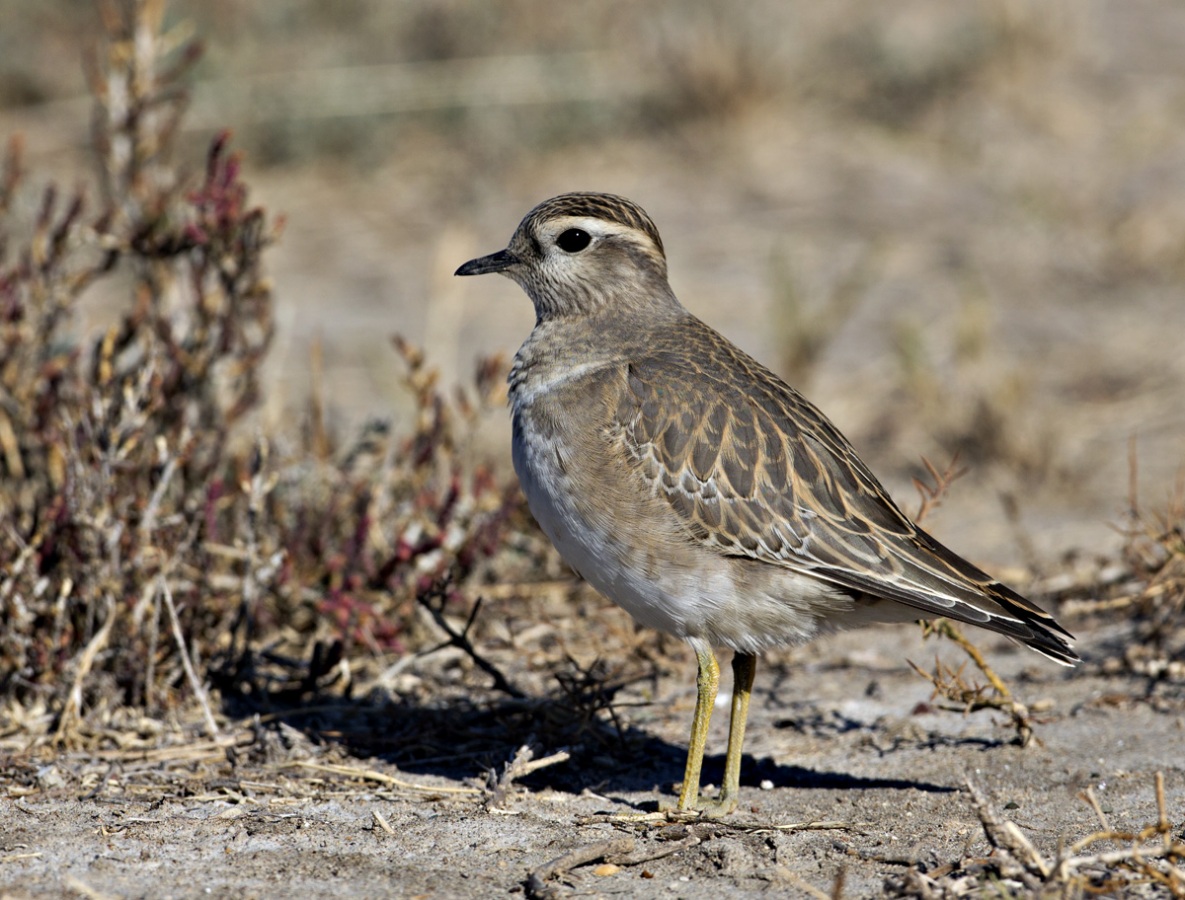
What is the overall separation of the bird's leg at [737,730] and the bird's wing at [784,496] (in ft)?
1.84

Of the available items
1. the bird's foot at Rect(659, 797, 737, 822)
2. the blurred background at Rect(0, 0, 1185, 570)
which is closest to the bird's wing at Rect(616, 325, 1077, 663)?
the bird's foot at Rect(659, 797, 737, 822)

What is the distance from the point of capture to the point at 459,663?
6.12m

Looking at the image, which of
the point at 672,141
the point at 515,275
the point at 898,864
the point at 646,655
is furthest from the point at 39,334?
the point at 672,141

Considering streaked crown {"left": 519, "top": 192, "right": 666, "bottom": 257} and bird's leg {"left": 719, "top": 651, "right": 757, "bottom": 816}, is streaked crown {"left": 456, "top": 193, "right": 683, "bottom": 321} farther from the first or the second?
bird's leg {"left": 719, "top": 651, "right": 757, "bottom": 816}

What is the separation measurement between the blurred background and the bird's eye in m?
2.40

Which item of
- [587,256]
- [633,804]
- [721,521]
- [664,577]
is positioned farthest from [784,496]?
[587,256]

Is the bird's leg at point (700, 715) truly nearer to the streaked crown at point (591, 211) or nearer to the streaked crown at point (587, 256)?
the streaked crown at point (587, 256)

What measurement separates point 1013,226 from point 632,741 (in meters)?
7.45

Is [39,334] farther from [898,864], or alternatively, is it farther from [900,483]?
[900,483]

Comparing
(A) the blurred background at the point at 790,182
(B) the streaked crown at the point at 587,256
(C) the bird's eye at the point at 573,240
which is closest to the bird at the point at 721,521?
(B) the streaked crown at the point at 587,256

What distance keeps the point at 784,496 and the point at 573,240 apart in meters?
1.32

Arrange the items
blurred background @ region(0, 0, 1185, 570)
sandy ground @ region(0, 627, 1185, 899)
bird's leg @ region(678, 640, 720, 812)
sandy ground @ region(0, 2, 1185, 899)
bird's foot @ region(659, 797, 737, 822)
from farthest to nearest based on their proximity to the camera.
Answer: blurred background @ region(0, 0, 1185, 570) → bird's leg @ region(678, 640, 720, 812) → bird's foot @ region(659, 797, 737, 822) → sandy ground @ region(0, 2, 1185, 899) → sandy ground @ region(0, 627, 1185, 899)

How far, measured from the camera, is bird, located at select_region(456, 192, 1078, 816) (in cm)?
469

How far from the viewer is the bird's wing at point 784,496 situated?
464cm
